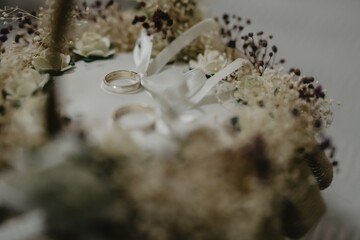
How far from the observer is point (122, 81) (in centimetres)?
118

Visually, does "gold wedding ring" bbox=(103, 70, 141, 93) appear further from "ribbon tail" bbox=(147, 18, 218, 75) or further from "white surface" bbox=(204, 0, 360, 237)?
"white surface" bbox=(204, 0, 360, 237)

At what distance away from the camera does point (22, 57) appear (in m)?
1.17

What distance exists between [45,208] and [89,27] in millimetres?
752

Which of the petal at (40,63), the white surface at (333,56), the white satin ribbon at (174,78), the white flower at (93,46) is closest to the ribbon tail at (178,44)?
the white satin ribbon at (174,78)

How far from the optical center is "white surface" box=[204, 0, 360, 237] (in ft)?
5.33

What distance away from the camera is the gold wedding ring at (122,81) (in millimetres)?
1130

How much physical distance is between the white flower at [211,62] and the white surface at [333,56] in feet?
2.42

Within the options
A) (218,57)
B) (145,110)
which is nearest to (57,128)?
(145,110)

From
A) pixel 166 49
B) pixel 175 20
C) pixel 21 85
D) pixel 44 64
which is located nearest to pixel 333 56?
pixel 175 20

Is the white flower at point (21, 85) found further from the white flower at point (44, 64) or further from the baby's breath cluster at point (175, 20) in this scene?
the baby's breath cluster at point (175, 20)

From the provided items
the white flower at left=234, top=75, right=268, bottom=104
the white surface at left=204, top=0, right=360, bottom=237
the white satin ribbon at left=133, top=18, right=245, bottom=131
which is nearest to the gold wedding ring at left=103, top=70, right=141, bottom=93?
the white satin ribbon at left=133, top=18, right=245, bottom=131

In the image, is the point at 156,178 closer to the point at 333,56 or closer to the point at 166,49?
the point at 166,49

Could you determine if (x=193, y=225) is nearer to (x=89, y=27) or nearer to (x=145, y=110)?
(x=145, y=110)

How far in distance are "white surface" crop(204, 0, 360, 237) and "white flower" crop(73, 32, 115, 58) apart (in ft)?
3.09
